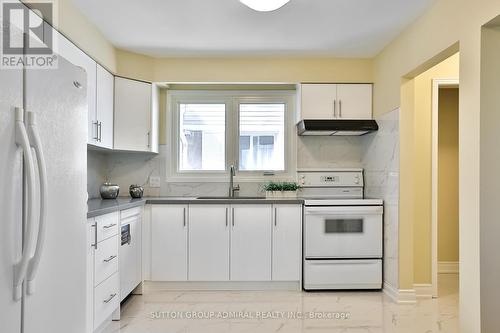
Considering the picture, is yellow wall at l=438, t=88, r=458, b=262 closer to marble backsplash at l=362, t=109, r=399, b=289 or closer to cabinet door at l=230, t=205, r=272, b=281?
marble backsplash at l=362, t=109, r=399, b=289

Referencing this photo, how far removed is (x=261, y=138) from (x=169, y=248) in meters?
1.58

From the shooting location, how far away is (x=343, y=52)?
143 inches

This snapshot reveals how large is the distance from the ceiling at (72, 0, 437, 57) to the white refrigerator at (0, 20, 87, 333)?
1383 millimetres

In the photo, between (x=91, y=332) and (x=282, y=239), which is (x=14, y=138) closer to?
(x=91, y=332)

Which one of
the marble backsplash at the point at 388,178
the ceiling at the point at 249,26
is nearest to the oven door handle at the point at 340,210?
the marble backsplash at the point at 388,178

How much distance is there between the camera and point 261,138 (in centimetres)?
412

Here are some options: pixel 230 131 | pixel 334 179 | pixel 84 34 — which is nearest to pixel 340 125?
pixel 334 179

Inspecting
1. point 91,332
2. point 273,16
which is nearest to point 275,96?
point 273,16

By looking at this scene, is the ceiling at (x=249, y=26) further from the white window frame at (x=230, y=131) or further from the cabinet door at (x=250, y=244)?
the cabinet door at (x=250, y=244)

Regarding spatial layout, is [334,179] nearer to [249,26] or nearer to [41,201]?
[249,26]

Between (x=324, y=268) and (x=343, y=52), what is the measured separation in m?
2.15

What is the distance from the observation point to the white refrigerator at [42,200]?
3.59 feet

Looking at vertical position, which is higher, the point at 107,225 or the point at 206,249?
the point at 107,225

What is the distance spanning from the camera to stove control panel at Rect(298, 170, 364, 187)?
→ 3990mm
